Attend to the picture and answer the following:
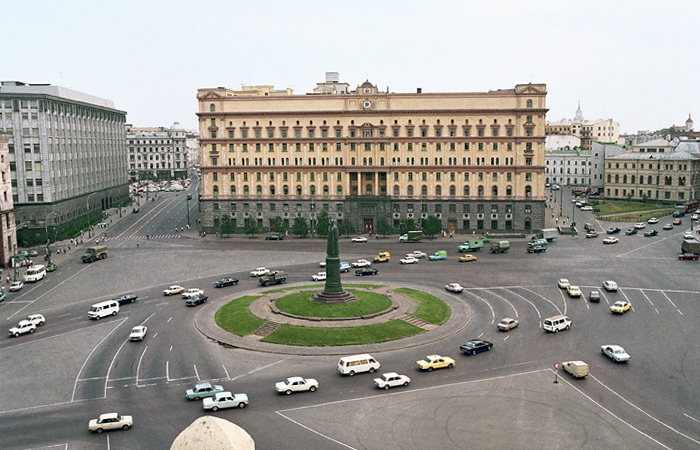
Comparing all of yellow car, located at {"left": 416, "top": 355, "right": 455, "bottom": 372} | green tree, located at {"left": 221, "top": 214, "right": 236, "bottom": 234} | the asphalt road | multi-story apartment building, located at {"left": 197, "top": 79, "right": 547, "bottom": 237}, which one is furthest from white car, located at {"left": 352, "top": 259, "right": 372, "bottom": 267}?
yellow car, located at {"left": 416, "top": 355, "right": 455, "bottom": 372}

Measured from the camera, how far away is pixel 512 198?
132 meters

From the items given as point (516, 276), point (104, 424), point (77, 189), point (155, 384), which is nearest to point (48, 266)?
point (77, 189)

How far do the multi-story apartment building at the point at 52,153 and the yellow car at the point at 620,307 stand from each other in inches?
3910

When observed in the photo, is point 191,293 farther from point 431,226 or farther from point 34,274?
point 431,226

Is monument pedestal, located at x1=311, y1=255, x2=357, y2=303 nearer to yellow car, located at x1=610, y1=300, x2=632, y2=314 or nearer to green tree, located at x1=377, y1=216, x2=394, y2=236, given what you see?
yellow car, located at x1=610, y1=300, x2=632, y2=314

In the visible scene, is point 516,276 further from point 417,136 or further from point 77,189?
point 77,189

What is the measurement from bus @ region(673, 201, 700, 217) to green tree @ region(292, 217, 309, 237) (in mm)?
92412

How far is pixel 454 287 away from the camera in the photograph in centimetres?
8019

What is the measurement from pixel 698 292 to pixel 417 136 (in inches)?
2704

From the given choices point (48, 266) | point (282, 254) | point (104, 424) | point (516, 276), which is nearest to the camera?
point (104, 424)

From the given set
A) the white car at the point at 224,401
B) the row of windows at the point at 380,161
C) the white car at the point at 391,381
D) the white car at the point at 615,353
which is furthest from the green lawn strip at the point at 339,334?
the row of windows at the point at 380,161

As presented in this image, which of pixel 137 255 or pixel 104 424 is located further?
pixel 137 255

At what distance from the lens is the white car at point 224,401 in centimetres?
4425

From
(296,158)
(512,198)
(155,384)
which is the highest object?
(296,158)
